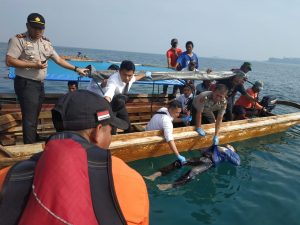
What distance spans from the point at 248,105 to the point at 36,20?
24.0 feet

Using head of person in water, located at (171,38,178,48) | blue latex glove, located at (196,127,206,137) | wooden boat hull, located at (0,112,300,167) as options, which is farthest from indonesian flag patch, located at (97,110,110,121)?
head of person in water, located at (171,38,178,48)

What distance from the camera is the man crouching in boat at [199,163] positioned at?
6145 mm

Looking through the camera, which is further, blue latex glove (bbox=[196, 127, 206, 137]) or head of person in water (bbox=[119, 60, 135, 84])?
blue latex glove (bbox=[196, 127, 206, 137])

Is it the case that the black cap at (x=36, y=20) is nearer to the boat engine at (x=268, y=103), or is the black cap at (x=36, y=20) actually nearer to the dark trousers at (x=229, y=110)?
the dark trousers at (x=229, y=110)

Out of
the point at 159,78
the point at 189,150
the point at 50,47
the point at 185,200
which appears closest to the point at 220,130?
the point at 189,150

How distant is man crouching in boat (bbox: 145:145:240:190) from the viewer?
614 cm

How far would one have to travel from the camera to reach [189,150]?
7832 mm

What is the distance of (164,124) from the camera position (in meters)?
6.68

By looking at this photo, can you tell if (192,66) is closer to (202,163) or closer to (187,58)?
(187,58)

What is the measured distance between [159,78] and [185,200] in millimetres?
3032

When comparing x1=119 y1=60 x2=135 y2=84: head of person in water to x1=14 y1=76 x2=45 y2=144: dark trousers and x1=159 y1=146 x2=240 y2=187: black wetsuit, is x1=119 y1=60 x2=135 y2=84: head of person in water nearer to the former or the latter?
x1=14 y1=76 x2=45 y2=144: dark trousers

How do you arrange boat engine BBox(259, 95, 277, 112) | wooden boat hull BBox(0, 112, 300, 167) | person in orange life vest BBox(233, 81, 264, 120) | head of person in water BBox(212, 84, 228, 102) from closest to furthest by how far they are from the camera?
wooden boat hull BBox(0, 112, 300, 167) → head of person in water BBox(212, 84, 228, 102) → person in orange life vest BBox(233, 81, 264, 120) → boat engine BBox(259, 95, 277, 112)

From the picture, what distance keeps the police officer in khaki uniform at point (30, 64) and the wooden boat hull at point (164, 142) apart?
59cm

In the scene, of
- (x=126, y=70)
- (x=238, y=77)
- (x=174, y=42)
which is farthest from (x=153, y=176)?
(x=174, y=42)
